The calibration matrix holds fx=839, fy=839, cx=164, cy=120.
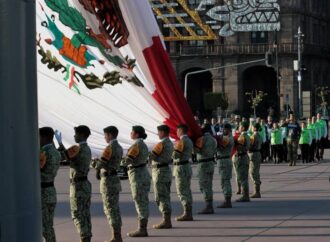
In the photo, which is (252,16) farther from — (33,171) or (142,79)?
(33,171)

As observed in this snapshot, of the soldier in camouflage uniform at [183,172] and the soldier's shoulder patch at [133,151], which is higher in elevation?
the soldier's shoulder patch at [133,151]

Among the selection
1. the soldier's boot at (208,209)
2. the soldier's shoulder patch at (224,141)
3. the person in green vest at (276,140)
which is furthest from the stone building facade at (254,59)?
the soldier's boot at (208,209)

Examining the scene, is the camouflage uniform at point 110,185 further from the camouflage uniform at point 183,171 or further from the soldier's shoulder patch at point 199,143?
the soldier's shoulder patch at point 199,143

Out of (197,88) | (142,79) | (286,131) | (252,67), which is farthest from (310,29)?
(142,79)

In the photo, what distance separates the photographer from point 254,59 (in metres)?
79.6

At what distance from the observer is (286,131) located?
3072 cm

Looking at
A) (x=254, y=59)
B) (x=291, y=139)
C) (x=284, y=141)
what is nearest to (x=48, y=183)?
(x=291, y=139)

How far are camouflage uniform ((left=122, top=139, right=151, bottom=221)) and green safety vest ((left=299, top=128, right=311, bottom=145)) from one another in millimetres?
19636

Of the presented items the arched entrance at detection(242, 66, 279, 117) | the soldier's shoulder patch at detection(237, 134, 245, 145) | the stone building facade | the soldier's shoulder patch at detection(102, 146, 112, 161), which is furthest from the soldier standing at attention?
the arched entrance at detection(242, 66, 279, 117)

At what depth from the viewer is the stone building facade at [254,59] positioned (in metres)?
78.8

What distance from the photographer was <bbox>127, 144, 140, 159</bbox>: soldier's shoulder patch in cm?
1038

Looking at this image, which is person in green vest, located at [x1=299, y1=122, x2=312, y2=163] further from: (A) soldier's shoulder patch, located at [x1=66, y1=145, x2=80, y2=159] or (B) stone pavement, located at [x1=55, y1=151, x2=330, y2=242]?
(A) soldier's shoulder patch, located at [x1=66, y1=145, x2=80, y2=159]

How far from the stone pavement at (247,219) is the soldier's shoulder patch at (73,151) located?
215 centimetres

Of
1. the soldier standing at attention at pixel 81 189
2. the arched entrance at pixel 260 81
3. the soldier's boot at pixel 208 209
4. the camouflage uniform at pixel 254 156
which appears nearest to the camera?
the soldier standing at attention at pixel 81 189
